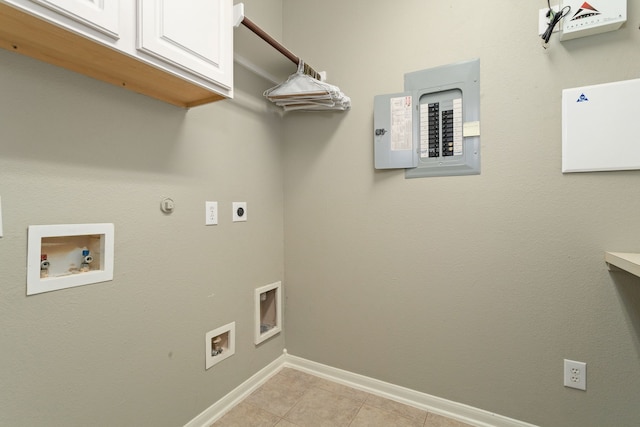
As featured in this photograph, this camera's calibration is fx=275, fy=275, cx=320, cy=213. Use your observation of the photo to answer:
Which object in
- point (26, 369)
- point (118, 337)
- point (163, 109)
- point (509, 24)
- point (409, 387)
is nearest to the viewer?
point (26, 369)

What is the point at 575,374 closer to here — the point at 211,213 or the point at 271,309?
the point at 271,309

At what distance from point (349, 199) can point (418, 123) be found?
61cm

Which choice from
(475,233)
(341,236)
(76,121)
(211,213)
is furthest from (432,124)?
(76,121)

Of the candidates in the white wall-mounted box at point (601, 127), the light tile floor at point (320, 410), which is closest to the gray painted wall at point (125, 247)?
the light tile floor at point (320, 410)

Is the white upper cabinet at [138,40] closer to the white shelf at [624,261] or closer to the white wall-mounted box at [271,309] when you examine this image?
the white wall-mounted box at [271,309]

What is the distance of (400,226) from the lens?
1659 mm

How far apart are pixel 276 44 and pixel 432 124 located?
0.97 meters

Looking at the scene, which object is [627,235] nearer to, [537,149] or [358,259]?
[537,149]

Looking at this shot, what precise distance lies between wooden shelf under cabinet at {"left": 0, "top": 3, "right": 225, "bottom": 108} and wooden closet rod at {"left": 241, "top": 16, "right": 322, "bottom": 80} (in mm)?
422

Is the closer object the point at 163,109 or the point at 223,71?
the point at 223,71

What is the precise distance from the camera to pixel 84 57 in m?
0.91

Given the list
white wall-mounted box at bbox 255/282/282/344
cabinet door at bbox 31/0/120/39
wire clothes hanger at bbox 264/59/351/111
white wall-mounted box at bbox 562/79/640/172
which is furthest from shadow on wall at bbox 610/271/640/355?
cabinet door at bbox 31/0/120/39

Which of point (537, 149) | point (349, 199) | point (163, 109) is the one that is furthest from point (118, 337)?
point (537, 149)

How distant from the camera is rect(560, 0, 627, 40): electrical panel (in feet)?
3.81
